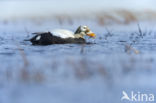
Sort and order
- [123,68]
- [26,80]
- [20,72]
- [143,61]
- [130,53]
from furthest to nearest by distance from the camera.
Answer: [130,53] < [143,61] < [123,68] < [20,72] < [26,80]

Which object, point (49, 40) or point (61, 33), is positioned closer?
point (49, 40)

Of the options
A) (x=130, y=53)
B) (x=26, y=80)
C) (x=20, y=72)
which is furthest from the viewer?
(x=130, y=53)

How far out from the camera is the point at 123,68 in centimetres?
411

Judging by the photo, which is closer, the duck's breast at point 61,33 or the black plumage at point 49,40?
the black plumage at point 49,40

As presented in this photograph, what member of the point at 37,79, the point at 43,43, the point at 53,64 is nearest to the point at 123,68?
the point at 53,64

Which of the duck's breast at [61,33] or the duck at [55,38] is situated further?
the duck's breast at [61,33]

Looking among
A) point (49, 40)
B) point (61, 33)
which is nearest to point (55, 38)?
point (49, 40)

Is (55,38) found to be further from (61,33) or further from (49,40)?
(61,33)

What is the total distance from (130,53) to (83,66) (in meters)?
1.51

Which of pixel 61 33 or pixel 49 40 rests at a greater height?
pixel 61 33

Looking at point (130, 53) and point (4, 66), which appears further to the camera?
point (130, 53)

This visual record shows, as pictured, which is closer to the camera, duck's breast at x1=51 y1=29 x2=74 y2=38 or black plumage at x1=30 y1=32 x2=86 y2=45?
black plumage at x1=30 y1=32 x2=86 y2=45

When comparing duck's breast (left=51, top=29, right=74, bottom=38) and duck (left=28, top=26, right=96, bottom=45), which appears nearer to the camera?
duck (left=28, top=26, right=96, bottom=45)

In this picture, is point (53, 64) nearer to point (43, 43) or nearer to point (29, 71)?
point (29, 71)
